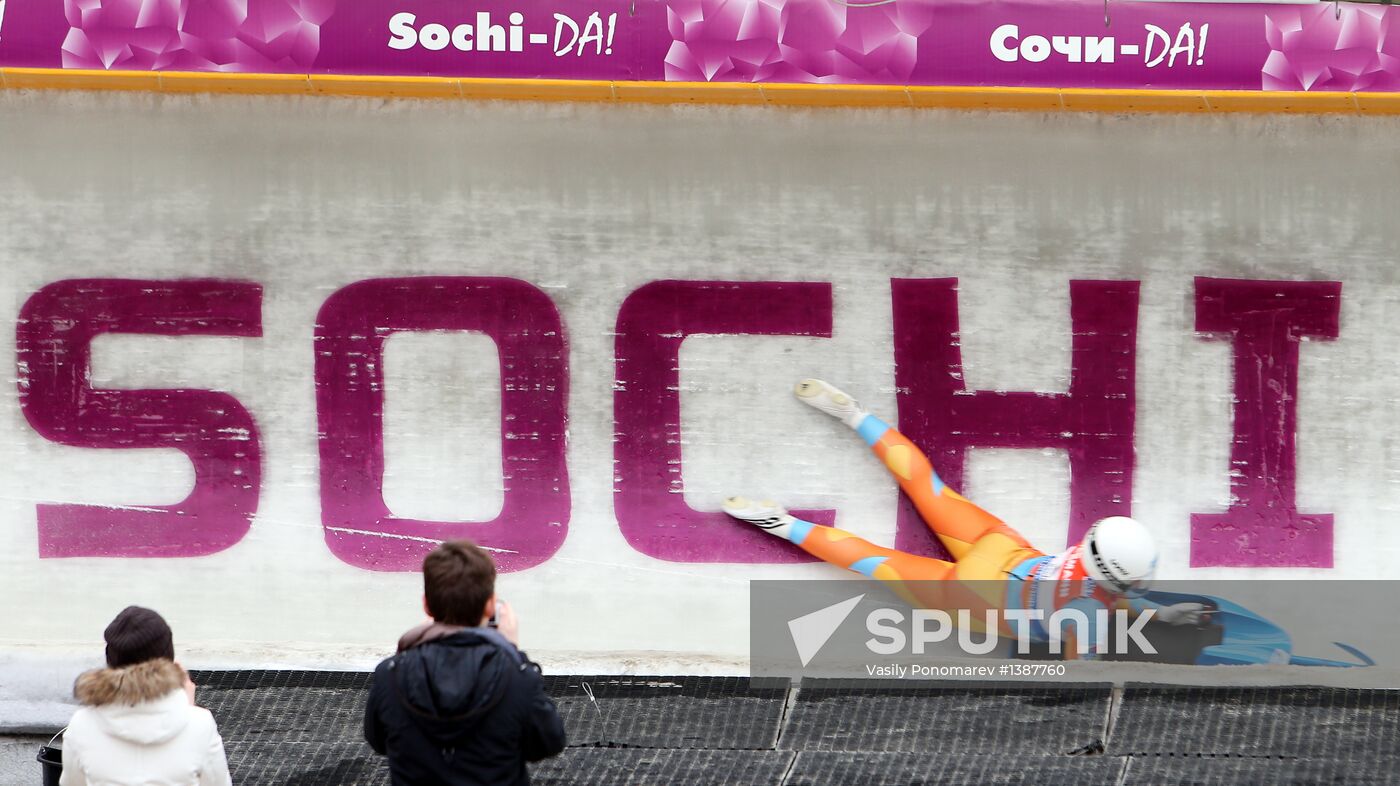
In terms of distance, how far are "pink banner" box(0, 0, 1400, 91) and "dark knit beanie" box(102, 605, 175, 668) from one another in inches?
103

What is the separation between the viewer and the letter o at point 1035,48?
5102 millimetres

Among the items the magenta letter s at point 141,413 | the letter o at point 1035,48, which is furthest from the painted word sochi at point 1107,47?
the magenta letter s at point 141,413

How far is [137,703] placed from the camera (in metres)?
2.92

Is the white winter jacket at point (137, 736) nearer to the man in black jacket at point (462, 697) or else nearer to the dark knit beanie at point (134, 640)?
the dark knit beanie at point (134, 640)

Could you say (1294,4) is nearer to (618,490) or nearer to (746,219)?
(746,219)

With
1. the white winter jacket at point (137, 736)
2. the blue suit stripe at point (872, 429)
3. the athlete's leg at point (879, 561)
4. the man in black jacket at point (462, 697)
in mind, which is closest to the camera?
the man in black jacket at point (462, 697)

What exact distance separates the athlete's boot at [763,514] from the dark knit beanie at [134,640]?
3.02 metres

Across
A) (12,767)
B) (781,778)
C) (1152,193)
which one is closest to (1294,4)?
(1152,193)

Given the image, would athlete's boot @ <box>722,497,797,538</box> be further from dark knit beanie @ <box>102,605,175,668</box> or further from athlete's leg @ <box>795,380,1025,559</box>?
dark knit beanie @ <box>102,605,175,668</box>

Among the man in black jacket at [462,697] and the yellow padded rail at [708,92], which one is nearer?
the man in black jacket at [462,697]

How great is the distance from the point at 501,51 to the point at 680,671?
7.43 feet

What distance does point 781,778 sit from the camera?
4.31 meters

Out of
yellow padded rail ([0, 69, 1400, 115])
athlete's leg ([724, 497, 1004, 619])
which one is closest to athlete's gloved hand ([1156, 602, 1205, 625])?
athlete's leg ([724, 497, 1004, 619])

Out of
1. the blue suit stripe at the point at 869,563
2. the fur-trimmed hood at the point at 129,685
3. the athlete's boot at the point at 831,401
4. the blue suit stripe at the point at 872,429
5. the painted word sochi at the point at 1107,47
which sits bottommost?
the blue suit stripe at the point at 869,563
